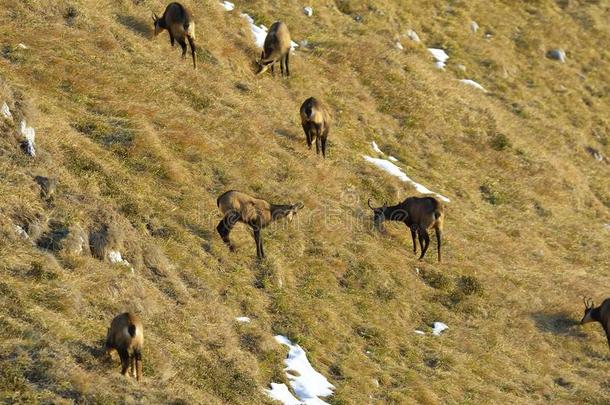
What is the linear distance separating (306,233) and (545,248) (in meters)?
9.39

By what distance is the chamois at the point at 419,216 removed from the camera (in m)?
21.5

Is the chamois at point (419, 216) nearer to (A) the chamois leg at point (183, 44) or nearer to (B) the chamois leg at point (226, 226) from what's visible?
(B) the chamois leg at point (226, 226)

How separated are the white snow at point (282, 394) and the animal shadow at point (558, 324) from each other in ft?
29.9

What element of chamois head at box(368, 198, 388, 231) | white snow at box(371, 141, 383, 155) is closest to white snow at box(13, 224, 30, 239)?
chamois head at box(368, 198, 388, 231)

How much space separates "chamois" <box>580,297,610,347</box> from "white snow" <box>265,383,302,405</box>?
33.4ft

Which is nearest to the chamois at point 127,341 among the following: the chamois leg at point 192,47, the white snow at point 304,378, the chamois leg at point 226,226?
the white snow at point 304,378

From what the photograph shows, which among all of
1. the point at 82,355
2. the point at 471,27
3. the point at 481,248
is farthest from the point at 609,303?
the point at 471,27

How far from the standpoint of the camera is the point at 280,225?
20.0 metres

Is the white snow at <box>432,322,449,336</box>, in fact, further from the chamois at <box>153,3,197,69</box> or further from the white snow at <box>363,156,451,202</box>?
the chamois at <box>153,3,197,69</box>

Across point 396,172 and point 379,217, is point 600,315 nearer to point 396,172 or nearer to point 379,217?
point 379,217

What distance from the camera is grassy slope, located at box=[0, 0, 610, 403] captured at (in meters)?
14.2

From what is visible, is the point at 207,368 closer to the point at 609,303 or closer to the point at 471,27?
the point at 609,303

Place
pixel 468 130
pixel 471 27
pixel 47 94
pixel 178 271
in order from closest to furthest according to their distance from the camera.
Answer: pixel 178 271
pixel 47 94
pixel 468 130
pixel 471 27

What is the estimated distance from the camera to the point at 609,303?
2122 cm
